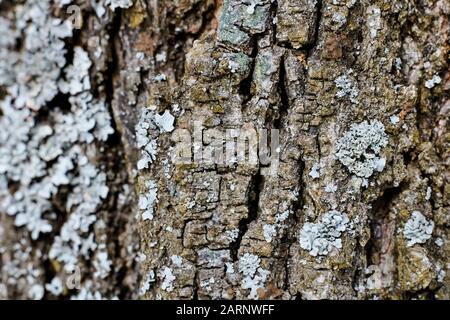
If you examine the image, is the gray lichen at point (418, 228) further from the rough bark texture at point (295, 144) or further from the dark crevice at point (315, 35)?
the dark crevice at point (315, 35)

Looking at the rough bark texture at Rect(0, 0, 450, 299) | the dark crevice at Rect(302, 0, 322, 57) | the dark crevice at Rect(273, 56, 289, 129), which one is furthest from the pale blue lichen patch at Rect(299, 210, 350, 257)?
the dark crevice at Rect(302, 0, 322, 57)

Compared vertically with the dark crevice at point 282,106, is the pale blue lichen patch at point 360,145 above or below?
below

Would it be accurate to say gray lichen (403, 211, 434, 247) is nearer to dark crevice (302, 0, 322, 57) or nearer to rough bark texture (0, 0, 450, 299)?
rough bark texture (0, 0, 450, 299)

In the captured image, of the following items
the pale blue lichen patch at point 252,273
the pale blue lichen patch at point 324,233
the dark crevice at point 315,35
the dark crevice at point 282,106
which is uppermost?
the dark crevice at point 315,35

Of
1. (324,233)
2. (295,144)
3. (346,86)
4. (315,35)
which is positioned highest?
(315,35)

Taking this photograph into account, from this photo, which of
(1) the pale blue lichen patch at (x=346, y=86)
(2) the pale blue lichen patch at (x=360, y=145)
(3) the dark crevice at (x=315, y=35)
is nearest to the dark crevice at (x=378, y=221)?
(2) the pale blue lichen patch at (x=360, y=145)

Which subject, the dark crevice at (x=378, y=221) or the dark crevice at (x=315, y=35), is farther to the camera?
the dark crevice at (x=378, y=221)

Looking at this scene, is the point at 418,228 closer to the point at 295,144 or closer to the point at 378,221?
the point at 378,221

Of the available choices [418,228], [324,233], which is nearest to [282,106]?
Result: [324,233]
